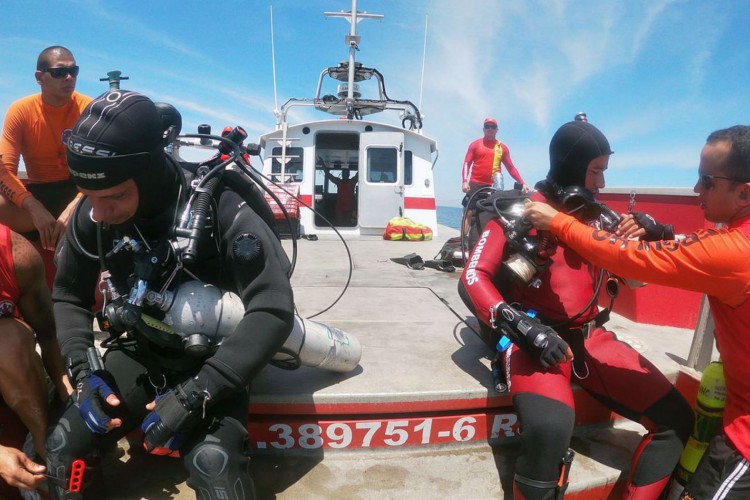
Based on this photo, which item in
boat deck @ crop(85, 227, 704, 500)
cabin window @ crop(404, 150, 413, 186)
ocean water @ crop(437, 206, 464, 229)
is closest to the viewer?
boat deck @ crop(85, 227, 704, 500)

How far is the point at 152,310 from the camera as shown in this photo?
1.59 meters

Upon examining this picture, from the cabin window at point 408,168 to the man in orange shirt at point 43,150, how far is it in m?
6.83

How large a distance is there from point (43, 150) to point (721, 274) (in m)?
3.67

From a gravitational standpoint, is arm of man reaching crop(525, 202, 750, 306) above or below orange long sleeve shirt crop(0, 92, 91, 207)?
below

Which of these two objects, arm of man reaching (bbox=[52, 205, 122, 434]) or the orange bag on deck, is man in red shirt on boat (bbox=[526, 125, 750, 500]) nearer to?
arm of man reaching (bbox=[52, 205, 122, 434])

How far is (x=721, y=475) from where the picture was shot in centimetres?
155

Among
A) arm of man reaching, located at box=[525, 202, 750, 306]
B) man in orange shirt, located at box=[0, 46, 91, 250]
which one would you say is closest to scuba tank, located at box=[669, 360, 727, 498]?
arm of man reaching, located at box=[525, 202, 750, 306]

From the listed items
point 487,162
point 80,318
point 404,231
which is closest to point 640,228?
point 80,318

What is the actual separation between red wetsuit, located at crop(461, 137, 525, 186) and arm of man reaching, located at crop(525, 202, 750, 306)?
540 centimetres

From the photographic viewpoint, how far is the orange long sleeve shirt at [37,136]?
282 cm

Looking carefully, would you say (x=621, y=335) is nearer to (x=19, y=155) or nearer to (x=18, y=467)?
(x=18, y=467)

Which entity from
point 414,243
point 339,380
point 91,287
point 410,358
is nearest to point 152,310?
point 91,287

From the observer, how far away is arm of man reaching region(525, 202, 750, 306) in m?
1.52

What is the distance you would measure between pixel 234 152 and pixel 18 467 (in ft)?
4.32
